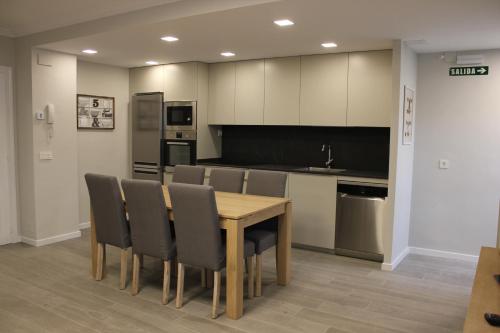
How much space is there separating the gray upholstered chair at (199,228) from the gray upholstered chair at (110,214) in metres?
0.63

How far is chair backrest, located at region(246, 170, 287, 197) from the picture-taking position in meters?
4.05

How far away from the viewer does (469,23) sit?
3.43m

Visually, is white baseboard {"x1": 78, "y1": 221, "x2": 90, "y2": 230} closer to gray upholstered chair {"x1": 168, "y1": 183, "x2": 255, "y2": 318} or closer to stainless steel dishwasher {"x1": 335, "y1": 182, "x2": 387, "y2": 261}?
gray upholstered chair {"x1": 168, "y1": 183, "x2": 255, "y2": 318}

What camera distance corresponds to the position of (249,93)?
5523 mm

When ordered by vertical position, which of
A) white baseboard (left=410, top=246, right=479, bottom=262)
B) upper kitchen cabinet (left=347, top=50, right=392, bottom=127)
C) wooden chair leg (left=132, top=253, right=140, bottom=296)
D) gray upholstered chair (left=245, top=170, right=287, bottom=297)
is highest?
upper kitchen cabinet (left=347, top=50, right=392, bottom=127)

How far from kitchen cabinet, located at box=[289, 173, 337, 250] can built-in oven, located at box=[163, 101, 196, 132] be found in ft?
5.50

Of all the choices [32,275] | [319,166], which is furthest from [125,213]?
[319,166]

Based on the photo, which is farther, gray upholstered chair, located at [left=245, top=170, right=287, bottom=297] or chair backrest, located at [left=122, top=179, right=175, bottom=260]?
gray upholstered chair, located at [left=245, top=170, right=287, bottom=297]

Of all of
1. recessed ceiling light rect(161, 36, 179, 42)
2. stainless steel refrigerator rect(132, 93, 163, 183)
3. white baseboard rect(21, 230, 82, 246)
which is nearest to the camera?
recessed ceiling light rect(161, 36, 179, 42)

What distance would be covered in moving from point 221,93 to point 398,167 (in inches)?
104

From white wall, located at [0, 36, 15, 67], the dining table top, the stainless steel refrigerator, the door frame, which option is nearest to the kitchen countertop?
the stainless steel refrigerator

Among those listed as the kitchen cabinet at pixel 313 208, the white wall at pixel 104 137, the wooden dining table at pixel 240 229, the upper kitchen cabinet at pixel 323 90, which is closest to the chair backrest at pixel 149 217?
the wooden dining table at pixel 240 229

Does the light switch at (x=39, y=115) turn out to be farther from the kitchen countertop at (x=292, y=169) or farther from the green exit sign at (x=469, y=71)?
the green exit sign at (x=469, y=71)

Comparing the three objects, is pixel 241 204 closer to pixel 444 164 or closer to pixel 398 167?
pixel 398 167
